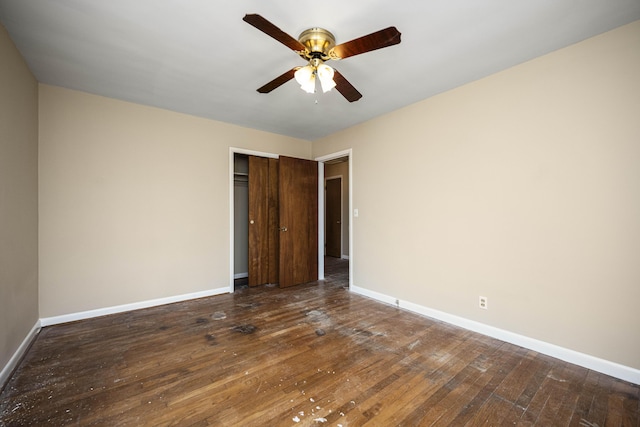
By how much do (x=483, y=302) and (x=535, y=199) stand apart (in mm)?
1101

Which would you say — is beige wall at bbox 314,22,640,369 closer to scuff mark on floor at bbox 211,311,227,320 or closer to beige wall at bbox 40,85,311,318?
scuff mark on floor at bbox 211,311,227,320

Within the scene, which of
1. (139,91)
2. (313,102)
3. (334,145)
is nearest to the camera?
(139,91)

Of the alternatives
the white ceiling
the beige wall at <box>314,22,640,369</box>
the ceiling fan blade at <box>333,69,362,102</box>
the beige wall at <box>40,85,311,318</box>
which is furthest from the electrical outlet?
the beige wall at <box>40,85,311,318</box>

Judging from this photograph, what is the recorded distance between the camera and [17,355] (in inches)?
81.5

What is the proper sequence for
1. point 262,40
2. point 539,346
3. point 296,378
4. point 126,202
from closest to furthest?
point 296,378 → point 262,40 → point 539,346 → point 126,202

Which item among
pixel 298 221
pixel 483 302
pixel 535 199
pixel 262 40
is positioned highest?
pixel 262 40

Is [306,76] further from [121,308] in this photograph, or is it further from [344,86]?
[121,308]

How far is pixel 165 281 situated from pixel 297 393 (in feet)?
→ 8.37

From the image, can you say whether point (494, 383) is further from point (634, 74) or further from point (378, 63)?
point (378, 63)

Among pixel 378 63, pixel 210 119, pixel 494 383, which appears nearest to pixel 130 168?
pixel 210 119

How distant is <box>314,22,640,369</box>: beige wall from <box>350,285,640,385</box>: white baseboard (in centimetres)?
4

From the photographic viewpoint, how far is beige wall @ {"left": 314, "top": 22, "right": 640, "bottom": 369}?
6.25ft

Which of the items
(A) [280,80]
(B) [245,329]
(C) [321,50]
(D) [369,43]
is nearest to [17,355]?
(B) [245,329]

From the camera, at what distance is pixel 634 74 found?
185cm
